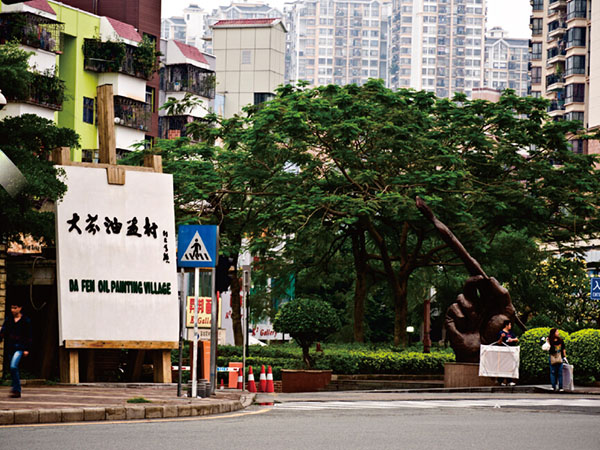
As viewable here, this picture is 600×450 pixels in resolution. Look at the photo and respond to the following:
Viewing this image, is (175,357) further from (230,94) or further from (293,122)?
(230,94)

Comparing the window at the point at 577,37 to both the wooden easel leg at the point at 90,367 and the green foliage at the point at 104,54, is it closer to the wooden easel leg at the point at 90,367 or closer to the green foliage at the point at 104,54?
the green foliage at the point at 104,54

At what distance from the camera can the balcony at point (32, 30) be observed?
161 ft

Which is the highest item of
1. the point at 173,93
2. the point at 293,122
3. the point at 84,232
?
the point at 173,93

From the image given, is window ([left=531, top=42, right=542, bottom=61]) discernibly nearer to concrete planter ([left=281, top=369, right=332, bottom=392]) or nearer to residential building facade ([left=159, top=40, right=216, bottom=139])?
residential building facade ([left=159, top=40, right=216, bottom=139])

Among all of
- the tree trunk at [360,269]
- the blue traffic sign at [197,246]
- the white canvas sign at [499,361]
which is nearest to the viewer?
the blue traffic sign at [197,246]

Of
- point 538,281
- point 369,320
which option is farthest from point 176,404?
point 369,320

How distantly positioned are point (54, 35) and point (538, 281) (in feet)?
80.3

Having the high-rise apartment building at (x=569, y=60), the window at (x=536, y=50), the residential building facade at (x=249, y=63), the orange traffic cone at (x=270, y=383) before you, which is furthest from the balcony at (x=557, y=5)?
the orange traffic cone at (x=270, y=383)

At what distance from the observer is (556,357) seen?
25.8m

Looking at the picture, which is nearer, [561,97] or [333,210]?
[333,210]

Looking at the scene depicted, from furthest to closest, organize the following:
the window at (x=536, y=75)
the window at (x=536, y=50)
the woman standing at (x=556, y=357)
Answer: the window at (x=536, y=50), the window at (x=536, y=75), the woman standing at (x=556, y=357)

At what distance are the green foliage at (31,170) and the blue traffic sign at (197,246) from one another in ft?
10.8

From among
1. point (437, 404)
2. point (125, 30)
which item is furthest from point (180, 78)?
point (437, 404)

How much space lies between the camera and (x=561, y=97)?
97.3m
